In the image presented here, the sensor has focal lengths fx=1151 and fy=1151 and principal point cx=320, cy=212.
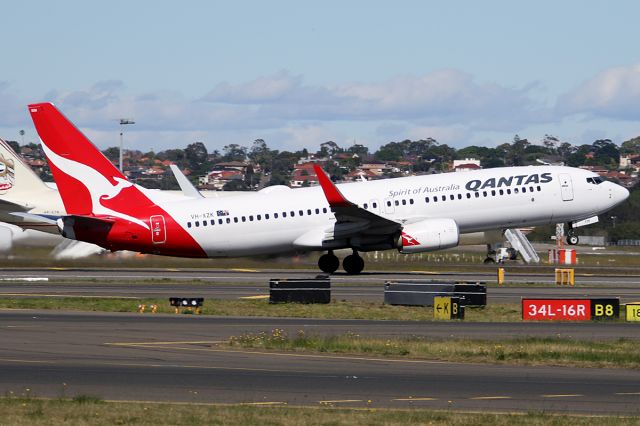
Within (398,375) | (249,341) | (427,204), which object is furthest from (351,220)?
(398,375)

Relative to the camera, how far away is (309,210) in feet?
185

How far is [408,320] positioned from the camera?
35.3 m

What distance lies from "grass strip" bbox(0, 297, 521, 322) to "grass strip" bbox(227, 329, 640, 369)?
281 inches

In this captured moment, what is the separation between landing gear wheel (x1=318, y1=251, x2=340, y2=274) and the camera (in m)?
57.3

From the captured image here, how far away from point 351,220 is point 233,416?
37.6 metres

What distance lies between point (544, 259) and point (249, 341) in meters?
59.2

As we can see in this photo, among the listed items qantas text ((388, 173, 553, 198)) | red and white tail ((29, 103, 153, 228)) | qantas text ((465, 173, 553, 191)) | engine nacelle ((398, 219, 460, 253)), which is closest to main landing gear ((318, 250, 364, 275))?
engine nacelle ((398, 219, 460, 253))

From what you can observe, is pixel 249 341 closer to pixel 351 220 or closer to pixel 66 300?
pixel 66 300

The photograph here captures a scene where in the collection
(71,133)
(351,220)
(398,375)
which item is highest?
(71,133)

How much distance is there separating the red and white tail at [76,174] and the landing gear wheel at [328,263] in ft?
29.4

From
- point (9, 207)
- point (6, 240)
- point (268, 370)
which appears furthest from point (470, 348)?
point (9, 207)

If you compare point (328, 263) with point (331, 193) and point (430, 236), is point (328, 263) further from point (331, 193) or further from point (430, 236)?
point (430, 236)

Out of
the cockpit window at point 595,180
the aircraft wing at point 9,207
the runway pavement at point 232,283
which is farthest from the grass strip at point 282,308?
the aircraft wing at point 9,207

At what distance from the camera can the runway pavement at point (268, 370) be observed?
1975cm
